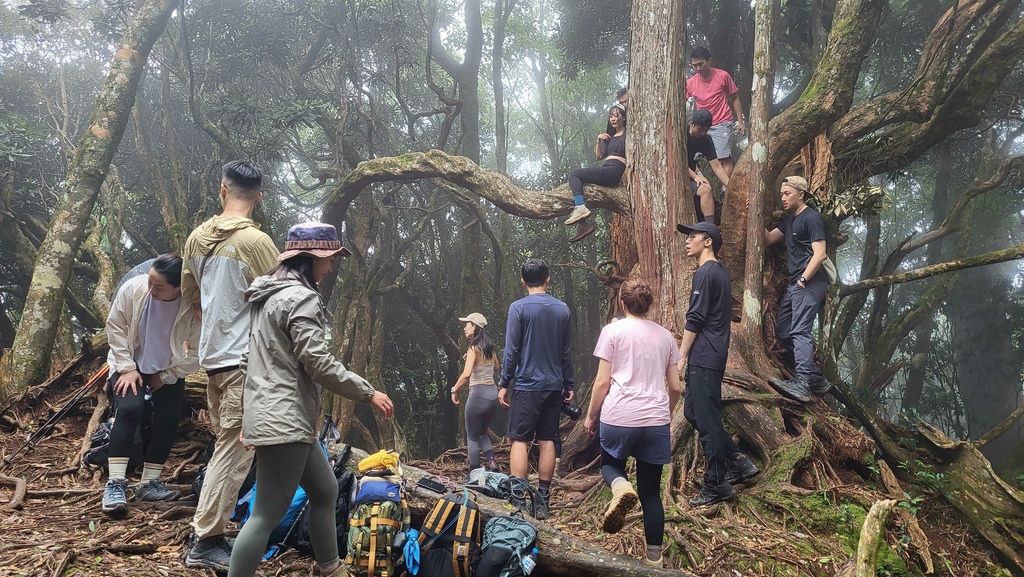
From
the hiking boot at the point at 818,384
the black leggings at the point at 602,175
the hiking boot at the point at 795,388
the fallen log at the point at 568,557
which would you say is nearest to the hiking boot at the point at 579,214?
the black leggings at the point at 602,175

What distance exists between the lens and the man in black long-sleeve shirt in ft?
15.6

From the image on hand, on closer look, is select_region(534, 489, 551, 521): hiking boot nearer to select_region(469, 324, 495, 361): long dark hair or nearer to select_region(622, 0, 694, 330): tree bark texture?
select_region(469, 324, 495, 361): long dark hair

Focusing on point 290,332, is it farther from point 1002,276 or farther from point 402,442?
point 1002,276

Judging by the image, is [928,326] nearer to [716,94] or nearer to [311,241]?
[716,94]

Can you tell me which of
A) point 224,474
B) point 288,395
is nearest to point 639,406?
point 288,395

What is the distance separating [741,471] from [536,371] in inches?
76.5

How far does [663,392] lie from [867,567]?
1.43 m

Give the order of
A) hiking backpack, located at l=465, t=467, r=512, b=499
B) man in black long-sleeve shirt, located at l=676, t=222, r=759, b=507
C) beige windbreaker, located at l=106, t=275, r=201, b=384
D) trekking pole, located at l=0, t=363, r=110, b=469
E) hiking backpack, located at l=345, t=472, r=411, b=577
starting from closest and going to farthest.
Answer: hiking backpack, located at l=345, t=472, r=411, b=577, beige windbreaker, located at l=106, t=275, r=201, b=384, hiking backpack, located at l=465, t=467, r=512, b=499, man in black long-sleeve shirt, located at l=676, t=222, r=759, b=507, trekking pole, located at l=0, t=363, r=110, b=469

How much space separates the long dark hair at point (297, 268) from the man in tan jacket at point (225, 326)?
444 millimetres

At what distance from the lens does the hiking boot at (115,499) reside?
396 centimetres

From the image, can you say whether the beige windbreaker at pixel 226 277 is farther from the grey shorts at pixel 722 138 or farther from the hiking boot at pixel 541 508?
the grey shorts at pixel 722 138

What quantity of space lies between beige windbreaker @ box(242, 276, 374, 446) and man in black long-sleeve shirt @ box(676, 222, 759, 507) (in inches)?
115

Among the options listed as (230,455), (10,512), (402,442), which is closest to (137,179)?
(402,442)

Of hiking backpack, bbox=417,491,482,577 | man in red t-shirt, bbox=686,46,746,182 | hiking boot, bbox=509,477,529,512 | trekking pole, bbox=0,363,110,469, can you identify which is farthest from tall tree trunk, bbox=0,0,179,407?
man in red t-shirt, bbox=686,46,746,182
